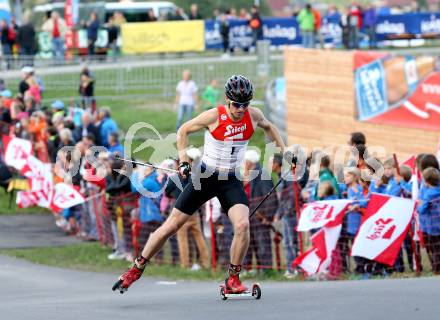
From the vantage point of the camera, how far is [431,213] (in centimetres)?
1432

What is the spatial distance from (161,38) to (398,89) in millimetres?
14916

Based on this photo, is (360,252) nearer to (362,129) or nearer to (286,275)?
(286,275)

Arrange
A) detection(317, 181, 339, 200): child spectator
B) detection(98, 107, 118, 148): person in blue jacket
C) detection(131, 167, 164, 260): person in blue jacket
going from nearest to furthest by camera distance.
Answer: detection(317, 181, 339, 200): child spectator
detection(131, 167, 164, 260): person in blue jacket
detection(98, 107, 118, 148): person in blue jacket

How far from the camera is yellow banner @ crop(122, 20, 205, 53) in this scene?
36281 mm

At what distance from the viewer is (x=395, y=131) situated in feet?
75.6

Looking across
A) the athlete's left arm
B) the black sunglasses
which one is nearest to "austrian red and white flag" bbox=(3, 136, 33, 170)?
the athlete's left arm

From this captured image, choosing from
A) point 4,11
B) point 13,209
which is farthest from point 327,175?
point 4,11

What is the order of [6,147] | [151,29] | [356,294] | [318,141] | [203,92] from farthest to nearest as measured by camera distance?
[151,29] → [203,92] → [318,141] → [6,147] → [356,294]

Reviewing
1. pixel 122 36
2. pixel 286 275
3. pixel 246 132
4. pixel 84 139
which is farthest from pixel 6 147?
pixel 122 36

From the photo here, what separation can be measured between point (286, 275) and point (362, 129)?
875 cm

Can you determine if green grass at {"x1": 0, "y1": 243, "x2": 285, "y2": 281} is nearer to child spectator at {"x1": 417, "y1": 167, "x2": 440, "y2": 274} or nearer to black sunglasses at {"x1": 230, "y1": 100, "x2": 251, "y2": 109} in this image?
child spectator at {"x1": 417, "y1": 167, "x2": 440, "y2": 274}

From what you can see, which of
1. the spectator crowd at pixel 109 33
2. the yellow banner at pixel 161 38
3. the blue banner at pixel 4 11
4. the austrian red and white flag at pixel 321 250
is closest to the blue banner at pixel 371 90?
the austrian red and white flag at pixel 321 250

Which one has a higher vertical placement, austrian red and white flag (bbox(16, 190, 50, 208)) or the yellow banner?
the yellow banner

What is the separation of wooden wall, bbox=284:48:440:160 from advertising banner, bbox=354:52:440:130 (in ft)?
0.82
